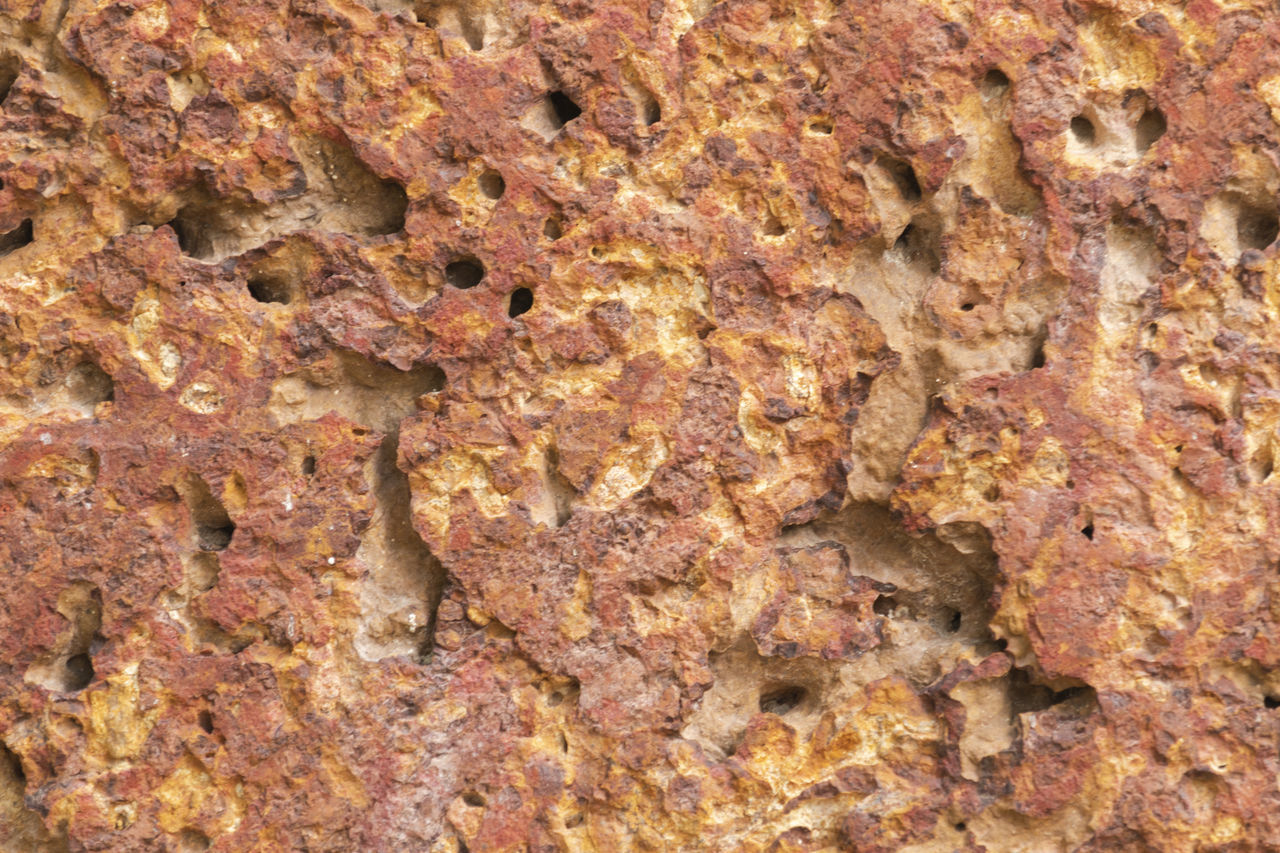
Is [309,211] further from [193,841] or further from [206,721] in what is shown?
[193,841]

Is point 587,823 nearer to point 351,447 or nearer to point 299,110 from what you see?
point 351,447

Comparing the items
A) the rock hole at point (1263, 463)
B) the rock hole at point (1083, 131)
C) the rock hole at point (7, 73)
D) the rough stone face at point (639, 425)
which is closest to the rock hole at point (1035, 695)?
the rough stone face at point (639, 425)

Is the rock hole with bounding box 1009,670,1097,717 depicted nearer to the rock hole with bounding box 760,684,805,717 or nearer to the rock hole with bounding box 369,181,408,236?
the rock hole with bounding box 760,684,805,717

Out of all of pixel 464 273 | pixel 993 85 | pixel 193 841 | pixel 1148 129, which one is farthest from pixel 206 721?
pixel 1148 129

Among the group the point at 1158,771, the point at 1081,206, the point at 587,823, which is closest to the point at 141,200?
the point at 587,823

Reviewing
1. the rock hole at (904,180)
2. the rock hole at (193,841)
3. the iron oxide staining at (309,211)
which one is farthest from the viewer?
the rock hole at (904,180)

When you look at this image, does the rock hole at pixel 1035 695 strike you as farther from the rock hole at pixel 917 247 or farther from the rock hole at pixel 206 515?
the rock hole at pixel 206 515
